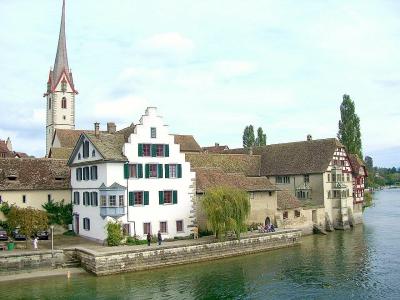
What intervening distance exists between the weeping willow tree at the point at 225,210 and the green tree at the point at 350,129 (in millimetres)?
51396

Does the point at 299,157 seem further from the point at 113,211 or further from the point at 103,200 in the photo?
the point at 103,200

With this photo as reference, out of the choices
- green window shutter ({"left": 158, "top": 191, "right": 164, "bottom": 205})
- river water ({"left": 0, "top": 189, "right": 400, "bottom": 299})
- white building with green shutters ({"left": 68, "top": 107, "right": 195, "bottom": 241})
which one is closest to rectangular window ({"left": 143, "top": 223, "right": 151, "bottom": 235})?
white building with green shutters ({"left": 68, "top": 107, "right": 195, "bottom": 241})

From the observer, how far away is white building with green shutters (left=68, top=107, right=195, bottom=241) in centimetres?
4303

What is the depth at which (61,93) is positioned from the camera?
94.2 metres

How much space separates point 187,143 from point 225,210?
37.7 meters

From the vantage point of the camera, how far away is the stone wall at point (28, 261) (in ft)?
118

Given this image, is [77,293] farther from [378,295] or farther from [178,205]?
[378,295]

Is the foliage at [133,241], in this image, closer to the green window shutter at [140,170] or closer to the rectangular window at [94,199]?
the rectangular window at [94,199]

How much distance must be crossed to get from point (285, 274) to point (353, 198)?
37.5 m

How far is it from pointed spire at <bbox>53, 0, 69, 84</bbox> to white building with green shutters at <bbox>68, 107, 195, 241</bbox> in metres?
49.6

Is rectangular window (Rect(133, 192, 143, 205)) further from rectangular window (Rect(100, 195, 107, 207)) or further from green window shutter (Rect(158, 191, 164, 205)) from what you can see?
rectangular window (Rect(100, 195, 107, 207))

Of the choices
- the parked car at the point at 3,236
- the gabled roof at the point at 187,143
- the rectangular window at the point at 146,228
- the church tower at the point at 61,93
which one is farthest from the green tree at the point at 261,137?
the parked car at the point at 3,236

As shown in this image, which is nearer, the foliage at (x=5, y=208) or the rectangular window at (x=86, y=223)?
the rectangular window at (x=86, y=223)

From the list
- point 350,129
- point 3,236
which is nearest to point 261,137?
point 350,129
